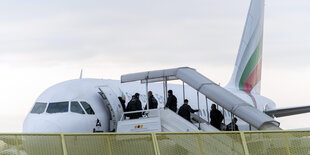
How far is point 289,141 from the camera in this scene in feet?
40.4

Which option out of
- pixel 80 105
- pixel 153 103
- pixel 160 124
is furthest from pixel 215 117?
pixel 80 105

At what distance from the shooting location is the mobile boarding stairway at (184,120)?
59.2ft

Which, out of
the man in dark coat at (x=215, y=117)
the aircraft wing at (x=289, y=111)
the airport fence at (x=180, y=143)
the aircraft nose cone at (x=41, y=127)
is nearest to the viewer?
the airport fence at (x=180, y=143)

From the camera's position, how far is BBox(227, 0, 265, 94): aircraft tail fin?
3569cm

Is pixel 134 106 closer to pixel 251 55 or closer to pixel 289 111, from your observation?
pixel 289 111

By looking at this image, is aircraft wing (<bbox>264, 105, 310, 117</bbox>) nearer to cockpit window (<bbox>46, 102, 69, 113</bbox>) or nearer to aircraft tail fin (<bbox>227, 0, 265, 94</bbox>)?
aircraft tail fin (<bbox>227, 0, 265, 94</bbox>)

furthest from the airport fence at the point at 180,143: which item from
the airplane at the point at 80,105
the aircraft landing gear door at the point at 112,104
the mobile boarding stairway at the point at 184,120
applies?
the aircraft landing gear door at the point at 112,104

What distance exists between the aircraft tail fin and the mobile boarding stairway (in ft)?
54.3

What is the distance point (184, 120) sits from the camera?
738 inches

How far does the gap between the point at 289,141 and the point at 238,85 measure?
2324 centimetres

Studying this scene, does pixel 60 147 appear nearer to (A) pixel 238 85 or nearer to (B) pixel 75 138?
(B) pixel 75 138

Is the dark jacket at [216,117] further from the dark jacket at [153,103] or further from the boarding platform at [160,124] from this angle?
→ the dark jacket at [153,103]

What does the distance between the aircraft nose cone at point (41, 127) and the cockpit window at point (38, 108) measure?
0.58 meters

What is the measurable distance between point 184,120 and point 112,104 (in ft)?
8.89
